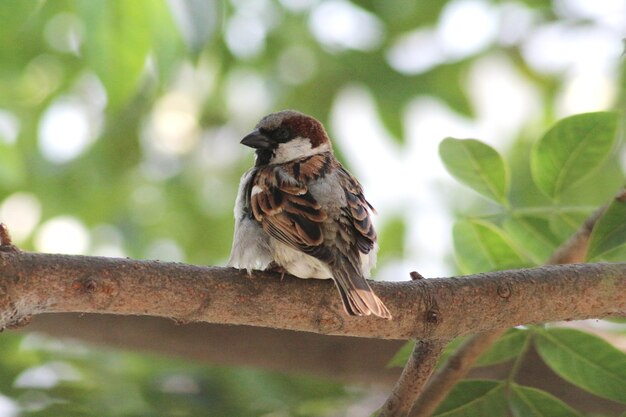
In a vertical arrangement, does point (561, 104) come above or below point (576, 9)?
below

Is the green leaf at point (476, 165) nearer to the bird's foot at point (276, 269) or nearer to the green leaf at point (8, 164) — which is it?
the bird's foot at point (276, 269)

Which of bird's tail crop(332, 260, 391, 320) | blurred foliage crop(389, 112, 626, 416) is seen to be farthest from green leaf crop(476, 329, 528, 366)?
bird's tail crop(332, 260, 391, 320)

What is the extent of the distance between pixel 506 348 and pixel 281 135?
113cm

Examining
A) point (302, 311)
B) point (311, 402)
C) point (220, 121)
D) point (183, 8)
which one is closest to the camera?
point (302, 311)

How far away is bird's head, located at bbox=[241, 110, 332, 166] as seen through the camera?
2.78m

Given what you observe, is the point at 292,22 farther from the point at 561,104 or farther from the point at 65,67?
the point at 561,104

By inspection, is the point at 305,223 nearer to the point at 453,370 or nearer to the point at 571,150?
the point at 453,370

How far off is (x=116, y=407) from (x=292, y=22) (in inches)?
87.2

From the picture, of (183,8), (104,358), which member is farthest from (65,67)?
(183,8)

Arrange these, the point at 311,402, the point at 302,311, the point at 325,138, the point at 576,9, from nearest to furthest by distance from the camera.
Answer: the point at 302,311
the point at 311,402
the point at 325,138
the point at 576,9

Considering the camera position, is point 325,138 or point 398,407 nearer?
point 398,407

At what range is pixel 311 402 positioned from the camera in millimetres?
2525

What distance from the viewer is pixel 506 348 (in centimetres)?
201

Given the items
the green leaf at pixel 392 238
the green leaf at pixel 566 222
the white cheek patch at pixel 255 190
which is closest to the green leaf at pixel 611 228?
the green leaf at pixel 566 222
